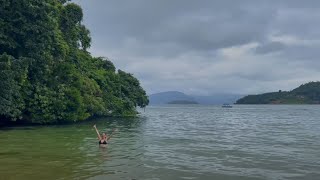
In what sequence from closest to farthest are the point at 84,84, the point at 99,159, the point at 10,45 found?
the point at 99,159
the point at 10,45
the point at 84,84

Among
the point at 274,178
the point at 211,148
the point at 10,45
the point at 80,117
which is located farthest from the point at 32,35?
the point at 274,178

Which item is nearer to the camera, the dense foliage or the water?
the water

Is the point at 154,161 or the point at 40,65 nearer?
the point at 154,161

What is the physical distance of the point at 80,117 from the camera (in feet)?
184

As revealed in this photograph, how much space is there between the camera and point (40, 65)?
45281 millimetres

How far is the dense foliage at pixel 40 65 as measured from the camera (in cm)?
4028

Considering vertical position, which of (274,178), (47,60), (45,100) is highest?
(47,60)

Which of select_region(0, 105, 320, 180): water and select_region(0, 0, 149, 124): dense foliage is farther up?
select_region(0, 0, 149, 124): dense foliage

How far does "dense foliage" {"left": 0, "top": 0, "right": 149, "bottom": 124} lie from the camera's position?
40281mm

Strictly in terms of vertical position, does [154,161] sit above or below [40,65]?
below

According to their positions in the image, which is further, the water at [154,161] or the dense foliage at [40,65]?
the dense foliage at [40,65]

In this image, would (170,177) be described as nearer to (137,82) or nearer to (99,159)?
(99,159)

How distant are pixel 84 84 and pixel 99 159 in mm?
40717

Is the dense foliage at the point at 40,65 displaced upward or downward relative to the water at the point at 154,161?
upward
